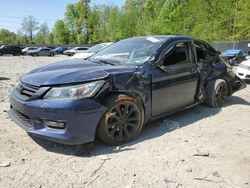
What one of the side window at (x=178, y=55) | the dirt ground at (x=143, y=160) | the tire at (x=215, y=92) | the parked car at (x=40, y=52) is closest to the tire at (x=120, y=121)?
the dirt ground at (x=143, y=160)

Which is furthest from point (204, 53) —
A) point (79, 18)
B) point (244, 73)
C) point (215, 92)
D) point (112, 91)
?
point (79, 18)

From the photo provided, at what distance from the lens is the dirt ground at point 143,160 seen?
293 cm

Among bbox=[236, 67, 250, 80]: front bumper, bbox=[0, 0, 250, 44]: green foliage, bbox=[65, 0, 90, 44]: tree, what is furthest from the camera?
bbox=[65, 0, 90, 44]: tree

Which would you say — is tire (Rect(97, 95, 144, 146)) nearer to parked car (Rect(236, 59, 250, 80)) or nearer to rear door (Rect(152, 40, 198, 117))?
rear door (Rect(152, 40, 198, 117))

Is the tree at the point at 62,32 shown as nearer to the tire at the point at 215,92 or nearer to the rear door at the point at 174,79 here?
the tire at the point at 215,92

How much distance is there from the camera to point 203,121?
5.01 meters

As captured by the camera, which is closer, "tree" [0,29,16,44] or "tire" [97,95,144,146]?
"tire" [97,95,144,146]

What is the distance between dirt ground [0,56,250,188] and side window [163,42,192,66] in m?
1.11

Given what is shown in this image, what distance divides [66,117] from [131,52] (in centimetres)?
186

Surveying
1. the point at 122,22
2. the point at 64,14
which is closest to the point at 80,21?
the point at 64,14

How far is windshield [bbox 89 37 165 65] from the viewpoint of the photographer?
14.1 ft

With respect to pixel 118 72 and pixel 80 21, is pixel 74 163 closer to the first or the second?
pixel 118 72

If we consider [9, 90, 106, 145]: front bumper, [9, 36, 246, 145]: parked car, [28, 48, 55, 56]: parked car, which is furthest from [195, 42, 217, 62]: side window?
[28, 48, 55, 56]: parked car

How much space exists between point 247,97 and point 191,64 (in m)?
3.15
